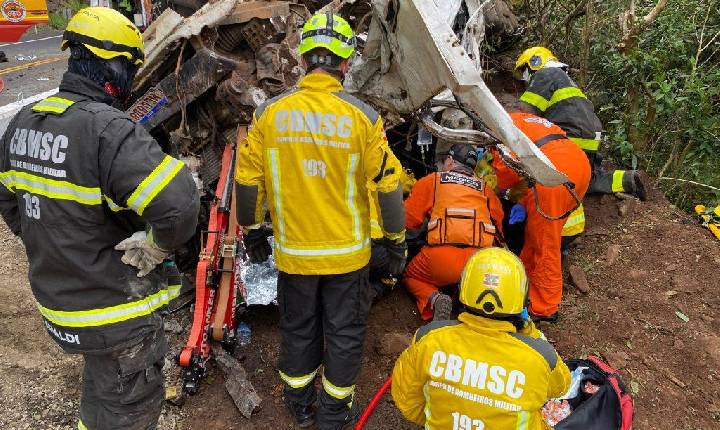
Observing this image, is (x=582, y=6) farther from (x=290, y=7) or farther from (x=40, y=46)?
(x=40, y=46)

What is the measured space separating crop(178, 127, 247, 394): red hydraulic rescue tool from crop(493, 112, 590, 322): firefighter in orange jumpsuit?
2.13 meters

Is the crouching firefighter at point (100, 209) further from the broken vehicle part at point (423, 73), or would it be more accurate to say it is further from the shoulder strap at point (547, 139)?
the shoulder strap at point (547, 139)

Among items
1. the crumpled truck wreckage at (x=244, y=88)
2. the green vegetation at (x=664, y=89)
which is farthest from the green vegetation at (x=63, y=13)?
the green vegetation at (x=664, y=89)

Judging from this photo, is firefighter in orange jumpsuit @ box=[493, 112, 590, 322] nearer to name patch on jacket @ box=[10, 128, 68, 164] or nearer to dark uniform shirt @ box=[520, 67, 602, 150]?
dark uniform shirt @ box=[520, 67, 602, 150]

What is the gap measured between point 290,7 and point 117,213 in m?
3.03

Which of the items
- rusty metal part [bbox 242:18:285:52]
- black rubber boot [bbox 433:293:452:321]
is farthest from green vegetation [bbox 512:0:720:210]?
rusty metal part [bbox 242:18:285:52]

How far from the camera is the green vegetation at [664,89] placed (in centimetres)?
473

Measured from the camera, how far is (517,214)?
4.09m

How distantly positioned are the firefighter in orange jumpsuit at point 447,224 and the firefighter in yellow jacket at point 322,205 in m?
0.93

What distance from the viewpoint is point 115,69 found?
2041mm

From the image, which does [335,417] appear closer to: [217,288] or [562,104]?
[217,288]

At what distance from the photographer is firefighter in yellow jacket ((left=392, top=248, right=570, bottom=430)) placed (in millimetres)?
1888

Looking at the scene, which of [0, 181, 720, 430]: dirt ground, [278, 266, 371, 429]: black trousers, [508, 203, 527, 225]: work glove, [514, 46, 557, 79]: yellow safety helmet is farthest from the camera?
[514, 46, 557, 79]: yellow safety helmet

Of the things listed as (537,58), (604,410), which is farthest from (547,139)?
(604,410)
